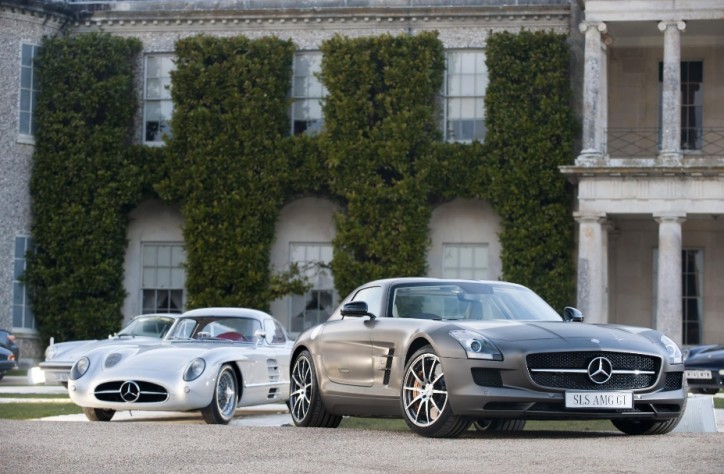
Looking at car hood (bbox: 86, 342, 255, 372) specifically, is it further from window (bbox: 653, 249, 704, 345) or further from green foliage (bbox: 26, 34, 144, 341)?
window (bbox: 653, 249, 704, 345)

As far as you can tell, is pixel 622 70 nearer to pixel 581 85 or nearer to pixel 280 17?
pixel 581 85

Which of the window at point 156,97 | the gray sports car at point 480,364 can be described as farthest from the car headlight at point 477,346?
the window at point 156,97

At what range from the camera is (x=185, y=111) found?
1350 inches

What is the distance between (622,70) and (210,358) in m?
21.0

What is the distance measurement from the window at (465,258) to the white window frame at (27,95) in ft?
33.6

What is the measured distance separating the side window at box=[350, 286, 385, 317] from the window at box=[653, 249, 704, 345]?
21823 millimetres

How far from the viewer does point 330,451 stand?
9.87m

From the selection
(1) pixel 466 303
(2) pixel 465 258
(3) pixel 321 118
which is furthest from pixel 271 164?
(1) pixel 466 303

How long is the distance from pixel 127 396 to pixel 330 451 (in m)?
5.52

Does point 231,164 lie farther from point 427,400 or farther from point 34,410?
point 427,400

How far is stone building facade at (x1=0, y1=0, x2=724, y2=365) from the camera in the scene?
33.7 meters

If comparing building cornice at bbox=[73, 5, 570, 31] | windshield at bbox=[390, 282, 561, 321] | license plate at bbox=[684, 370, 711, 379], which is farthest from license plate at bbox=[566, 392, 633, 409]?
building cornice at bbox=[73, 5, 570, 31]

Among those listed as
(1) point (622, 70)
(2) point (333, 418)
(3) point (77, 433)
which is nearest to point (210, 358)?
(2) point (333, 418)

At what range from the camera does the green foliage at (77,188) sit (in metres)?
34.2
